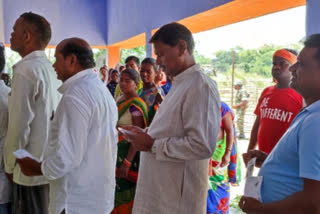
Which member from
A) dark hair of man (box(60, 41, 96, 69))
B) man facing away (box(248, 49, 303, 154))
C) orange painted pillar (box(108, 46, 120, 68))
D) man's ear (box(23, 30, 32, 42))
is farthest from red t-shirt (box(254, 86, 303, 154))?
orange painted pillar (box(108, 46, 120, 68))

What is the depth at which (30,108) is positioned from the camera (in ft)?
6.22

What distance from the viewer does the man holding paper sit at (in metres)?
1.01

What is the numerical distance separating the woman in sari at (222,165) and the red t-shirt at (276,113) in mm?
297

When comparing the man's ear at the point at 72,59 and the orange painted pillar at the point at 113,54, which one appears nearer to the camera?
the man's ear at the point at 72,59

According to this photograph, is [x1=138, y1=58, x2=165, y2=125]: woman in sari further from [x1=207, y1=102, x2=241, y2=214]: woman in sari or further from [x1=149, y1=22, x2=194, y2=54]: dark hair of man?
[x1=149, y1=22, x2=194, y2=54]: dark hair of man

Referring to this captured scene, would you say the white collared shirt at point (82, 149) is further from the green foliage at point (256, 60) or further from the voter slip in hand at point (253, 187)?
the green foliage at point (256, 60)

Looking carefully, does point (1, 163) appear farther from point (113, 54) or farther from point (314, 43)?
point (113, 54)

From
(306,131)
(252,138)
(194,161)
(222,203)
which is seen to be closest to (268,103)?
(252,138)

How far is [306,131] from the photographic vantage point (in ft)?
3.36

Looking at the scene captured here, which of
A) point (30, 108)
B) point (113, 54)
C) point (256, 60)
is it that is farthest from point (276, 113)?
point (256, 60)

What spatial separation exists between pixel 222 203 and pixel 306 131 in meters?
1.95

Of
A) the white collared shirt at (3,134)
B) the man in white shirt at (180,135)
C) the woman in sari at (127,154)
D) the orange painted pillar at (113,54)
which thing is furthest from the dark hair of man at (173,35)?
the orange painted pillar at (113,54)

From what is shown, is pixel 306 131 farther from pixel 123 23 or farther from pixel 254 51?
pixel 254 51

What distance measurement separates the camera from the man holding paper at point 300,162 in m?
1.01
